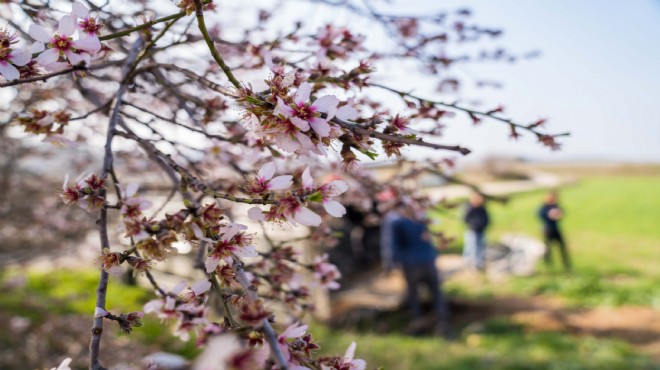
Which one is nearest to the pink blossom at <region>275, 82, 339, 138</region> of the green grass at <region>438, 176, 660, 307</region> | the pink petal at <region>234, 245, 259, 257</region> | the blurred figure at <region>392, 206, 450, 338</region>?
the pink petal at <region>234, 245, 259, 257</region>

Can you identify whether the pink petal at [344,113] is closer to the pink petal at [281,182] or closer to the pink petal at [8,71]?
the pink petal at [281,182]

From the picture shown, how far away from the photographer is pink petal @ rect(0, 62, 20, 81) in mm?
1014

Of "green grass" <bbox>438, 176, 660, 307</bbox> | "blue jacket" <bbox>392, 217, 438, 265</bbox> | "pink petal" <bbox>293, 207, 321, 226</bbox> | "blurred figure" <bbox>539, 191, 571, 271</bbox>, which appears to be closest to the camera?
"pink petal" <bbox>293, 207, 321, 226</bbox>

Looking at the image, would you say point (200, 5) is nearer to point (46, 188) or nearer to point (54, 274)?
point (46, 188)

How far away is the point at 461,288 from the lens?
28.9 ft

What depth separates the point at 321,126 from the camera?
915mm

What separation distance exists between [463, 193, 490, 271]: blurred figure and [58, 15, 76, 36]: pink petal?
855cm

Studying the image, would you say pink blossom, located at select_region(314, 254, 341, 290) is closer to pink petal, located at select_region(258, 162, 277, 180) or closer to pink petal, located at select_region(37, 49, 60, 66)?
pink petal, located at select_region(258, 162, 277, 180)

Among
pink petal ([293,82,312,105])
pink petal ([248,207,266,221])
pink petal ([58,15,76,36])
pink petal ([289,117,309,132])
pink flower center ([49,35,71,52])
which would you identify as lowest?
pink petal ([248,207,266,221])

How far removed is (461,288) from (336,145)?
8.35 metres

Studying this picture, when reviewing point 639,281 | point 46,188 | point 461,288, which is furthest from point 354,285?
point 46,188

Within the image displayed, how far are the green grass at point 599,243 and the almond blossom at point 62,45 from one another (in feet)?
5.41

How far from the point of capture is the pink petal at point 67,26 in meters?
1.06

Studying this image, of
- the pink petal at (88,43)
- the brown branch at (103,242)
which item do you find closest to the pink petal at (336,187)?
the brown branch at (103,242)
